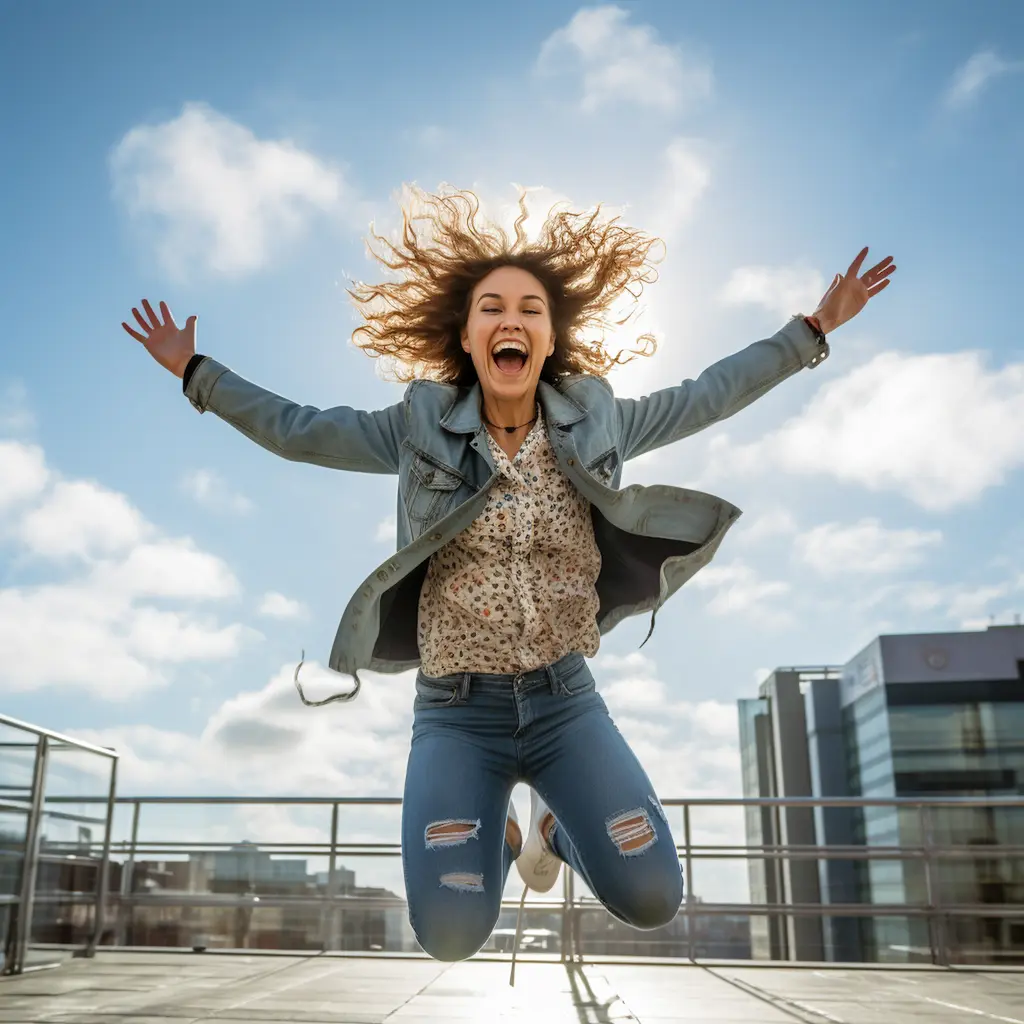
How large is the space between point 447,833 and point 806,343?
183 centimetres

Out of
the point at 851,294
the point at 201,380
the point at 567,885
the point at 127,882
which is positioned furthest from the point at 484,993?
the point at 127,882

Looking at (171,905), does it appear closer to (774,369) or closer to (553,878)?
(553,878)

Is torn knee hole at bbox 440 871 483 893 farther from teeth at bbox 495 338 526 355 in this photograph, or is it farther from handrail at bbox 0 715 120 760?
handrail at bbox 0 715 120 760

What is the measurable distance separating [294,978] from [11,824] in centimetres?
185

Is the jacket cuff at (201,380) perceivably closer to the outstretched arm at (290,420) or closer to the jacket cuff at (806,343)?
the outstretched arm at (290,420)

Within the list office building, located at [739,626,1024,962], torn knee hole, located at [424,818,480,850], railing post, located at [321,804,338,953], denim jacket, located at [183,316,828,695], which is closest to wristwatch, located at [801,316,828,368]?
denim jacket, located at [183,316,828,695]

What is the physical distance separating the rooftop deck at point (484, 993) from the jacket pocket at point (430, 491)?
91.7 inches

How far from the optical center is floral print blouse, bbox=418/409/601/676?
296cm

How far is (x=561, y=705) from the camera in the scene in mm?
2984

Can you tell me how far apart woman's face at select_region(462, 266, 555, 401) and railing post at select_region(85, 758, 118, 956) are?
5.77 metres

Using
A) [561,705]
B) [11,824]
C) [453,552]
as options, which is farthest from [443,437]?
[11,824]

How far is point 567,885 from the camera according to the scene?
7156 mm

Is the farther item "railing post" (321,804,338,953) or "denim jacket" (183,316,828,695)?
"railing post" (321,804,338,953)

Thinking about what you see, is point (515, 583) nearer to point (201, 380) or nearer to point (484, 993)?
point (201, 380)
